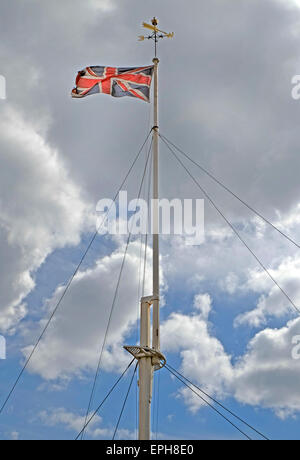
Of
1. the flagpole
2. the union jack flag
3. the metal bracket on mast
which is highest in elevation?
the union jack flag

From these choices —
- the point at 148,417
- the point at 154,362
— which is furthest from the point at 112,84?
the point at 148,417

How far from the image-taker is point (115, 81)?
1180 inches

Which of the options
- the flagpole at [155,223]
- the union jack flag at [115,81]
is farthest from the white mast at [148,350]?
the union jack flag at [115,81]

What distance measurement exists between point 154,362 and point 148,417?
90.9 inches

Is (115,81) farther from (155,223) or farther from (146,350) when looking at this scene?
(146,350)

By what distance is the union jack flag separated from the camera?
2956 centimetres

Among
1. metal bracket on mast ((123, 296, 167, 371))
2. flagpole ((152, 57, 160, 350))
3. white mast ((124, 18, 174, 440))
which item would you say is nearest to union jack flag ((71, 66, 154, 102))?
flagpole ((152, 57, 160, 350))

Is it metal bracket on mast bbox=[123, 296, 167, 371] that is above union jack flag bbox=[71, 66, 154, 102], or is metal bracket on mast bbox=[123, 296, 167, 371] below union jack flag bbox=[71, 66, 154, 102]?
below

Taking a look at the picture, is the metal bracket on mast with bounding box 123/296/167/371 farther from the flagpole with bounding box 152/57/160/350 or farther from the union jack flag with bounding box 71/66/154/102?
the union jack flag with bounding box 71/66/154/102

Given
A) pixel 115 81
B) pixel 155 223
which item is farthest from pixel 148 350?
pixel 115 81

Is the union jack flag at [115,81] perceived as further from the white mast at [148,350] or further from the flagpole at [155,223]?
the white mast at [148,350]

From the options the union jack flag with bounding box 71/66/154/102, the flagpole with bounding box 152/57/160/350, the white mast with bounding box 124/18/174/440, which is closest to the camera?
the white mast with bounding box 124/18/174/440
